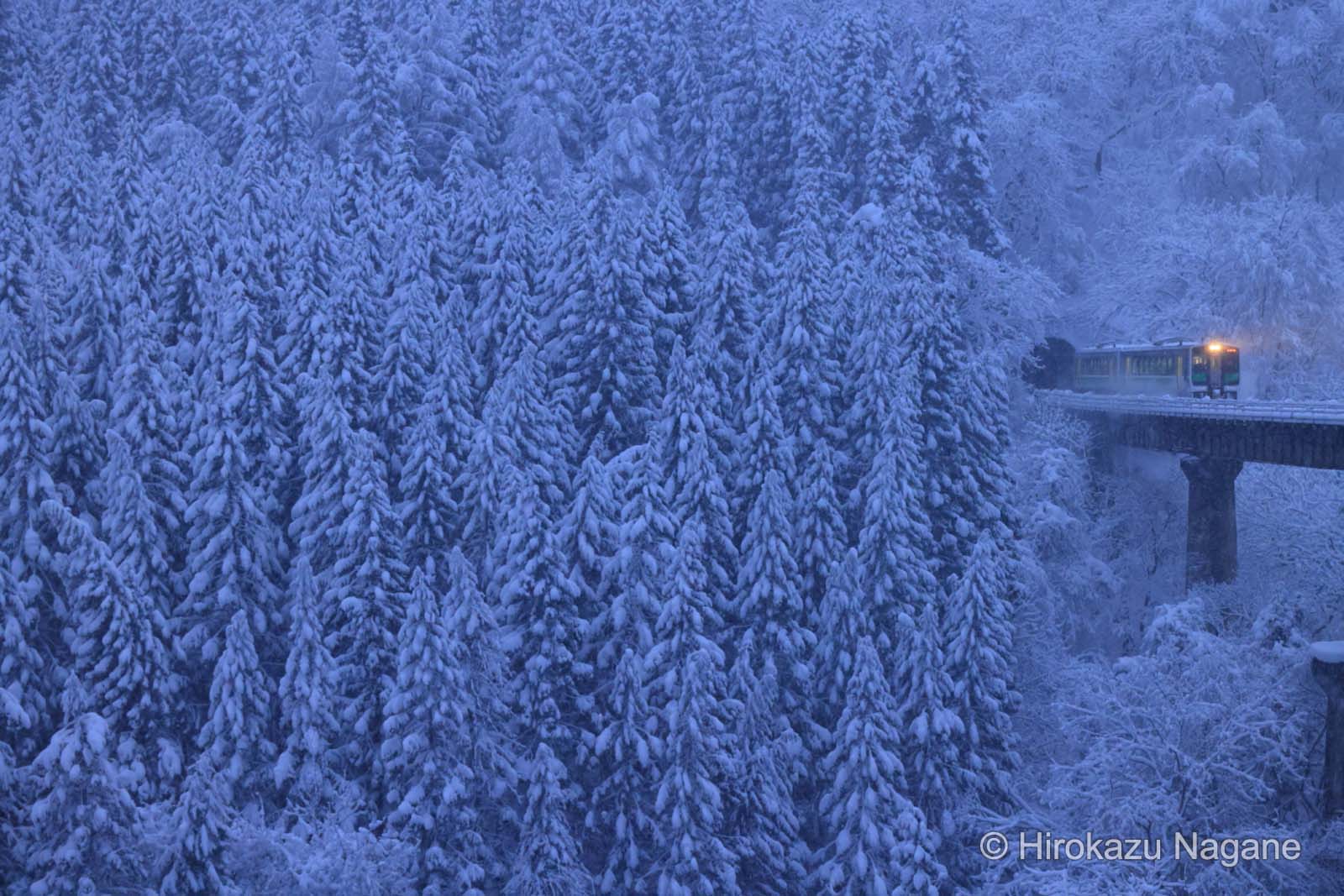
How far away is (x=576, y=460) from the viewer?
3844 cm

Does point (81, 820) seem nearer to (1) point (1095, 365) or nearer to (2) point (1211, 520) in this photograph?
(2) point (1211, 520)

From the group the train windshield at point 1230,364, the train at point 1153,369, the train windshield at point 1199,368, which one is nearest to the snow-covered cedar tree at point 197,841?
the train at point 1153,369

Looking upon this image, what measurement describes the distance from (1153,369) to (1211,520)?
8.26m

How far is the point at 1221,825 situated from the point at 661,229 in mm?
22964

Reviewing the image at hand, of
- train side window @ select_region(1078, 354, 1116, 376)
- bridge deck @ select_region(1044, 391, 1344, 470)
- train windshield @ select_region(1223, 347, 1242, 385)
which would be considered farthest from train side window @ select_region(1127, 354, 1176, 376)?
train side window @ select_region(1078, 354, 1116, 376)

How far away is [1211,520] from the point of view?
41094 millimetres

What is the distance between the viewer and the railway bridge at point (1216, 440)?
3450cm

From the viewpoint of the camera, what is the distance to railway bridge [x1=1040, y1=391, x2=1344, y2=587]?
113ft

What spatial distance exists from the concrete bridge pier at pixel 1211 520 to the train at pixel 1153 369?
15.2 ft

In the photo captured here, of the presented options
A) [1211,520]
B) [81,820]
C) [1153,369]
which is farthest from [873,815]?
[1153,369]

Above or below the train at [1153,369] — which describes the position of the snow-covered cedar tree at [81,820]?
below

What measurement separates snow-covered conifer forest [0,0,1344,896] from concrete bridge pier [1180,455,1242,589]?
1476 mm

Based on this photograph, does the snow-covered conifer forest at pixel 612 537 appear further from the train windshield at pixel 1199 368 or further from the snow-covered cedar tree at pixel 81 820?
the train windshield at pixel 1199 368

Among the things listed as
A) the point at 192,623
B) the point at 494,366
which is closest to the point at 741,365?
the point at 494,366
